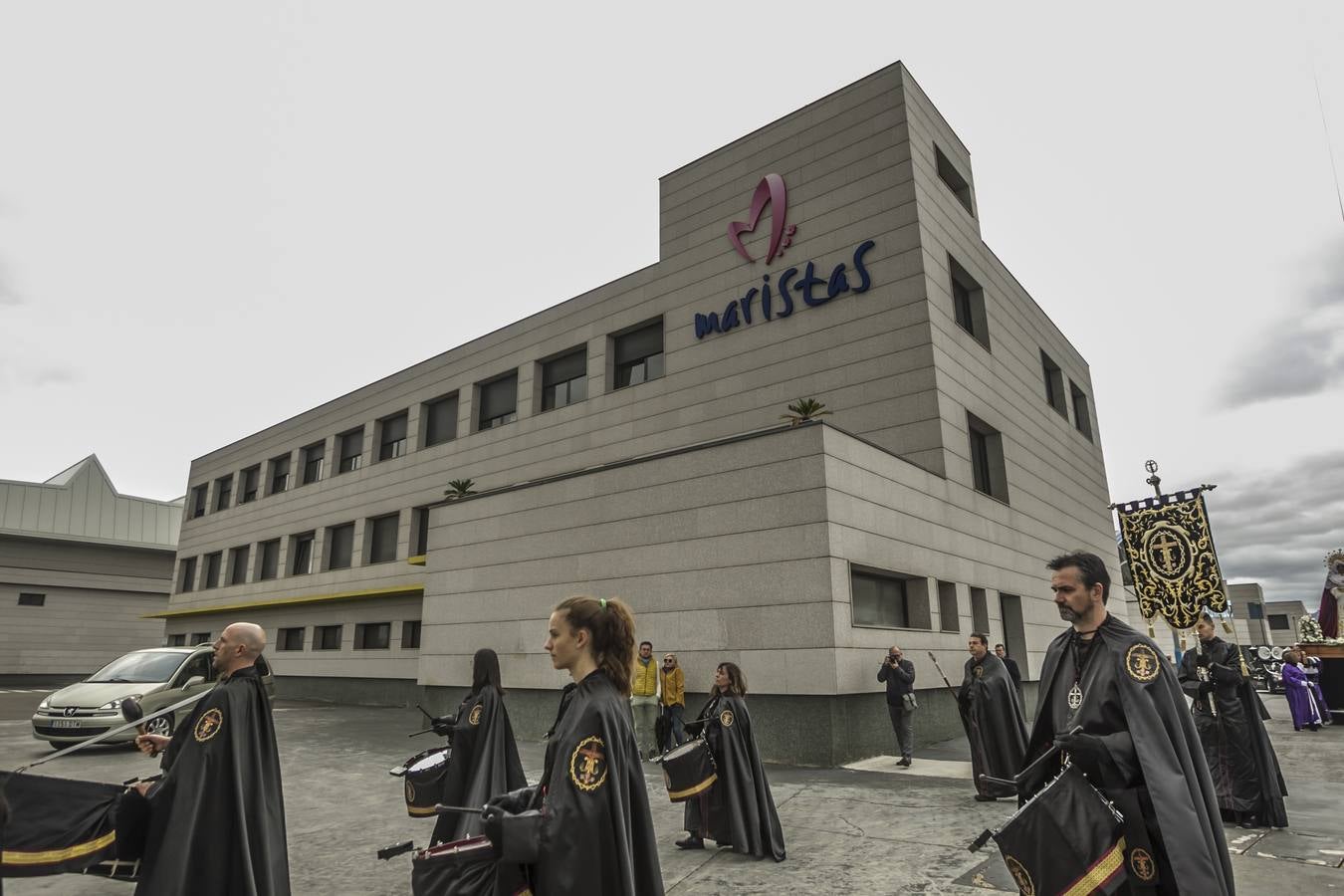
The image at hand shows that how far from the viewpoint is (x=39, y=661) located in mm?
38531

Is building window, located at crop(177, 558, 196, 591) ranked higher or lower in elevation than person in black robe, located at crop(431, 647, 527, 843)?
higher

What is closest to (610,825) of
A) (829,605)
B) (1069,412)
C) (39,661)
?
(829,605)

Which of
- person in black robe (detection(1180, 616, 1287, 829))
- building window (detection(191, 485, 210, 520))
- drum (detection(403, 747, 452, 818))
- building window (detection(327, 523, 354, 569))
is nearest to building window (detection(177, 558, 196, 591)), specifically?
building window (detection(191, 485, 210, 520))

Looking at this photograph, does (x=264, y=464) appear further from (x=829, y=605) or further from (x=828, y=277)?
(x=829, y=605)

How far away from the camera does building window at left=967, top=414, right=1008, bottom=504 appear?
20.7 meters

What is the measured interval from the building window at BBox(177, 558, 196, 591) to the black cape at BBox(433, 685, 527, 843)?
132ft

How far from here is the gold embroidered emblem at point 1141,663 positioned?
364 cm

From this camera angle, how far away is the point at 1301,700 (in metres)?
16.0

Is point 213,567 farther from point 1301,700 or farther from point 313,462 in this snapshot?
point 1301,700

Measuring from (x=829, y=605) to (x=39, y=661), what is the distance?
45148 millimetres

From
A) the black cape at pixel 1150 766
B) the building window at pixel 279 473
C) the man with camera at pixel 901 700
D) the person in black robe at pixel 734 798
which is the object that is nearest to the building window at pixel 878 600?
the man with camera at pixel 901 700

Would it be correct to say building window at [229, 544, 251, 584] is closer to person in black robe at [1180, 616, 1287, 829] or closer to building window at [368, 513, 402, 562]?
building window at [368, 513, 402, 562]

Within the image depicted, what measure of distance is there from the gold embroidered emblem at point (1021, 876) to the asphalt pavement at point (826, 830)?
8.55ft

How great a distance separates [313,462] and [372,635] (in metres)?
10.7
